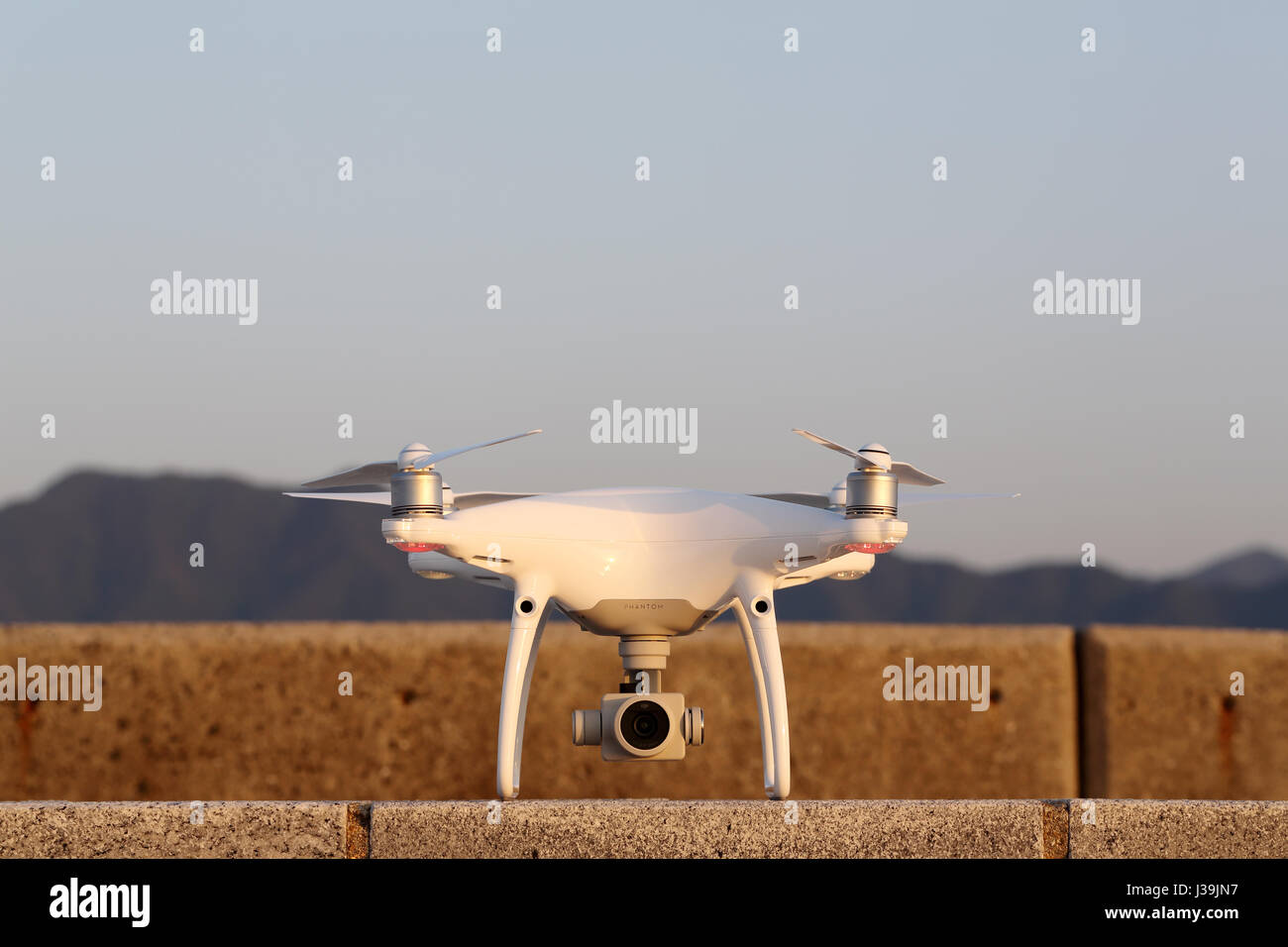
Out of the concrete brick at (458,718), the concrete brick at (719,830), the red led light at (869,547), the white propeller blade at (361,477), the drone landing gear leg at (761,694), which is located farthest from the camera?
the concrete brick at (458,718)

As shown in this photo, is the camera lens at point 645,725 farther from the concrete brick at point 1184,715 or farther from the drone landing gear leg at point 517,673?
the concrete brick at point 1184,715

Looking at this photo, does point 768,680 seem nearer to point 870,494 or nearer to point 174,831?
point 870,494

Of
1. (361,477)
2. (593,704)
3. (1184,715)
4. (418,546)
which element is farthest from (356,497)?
(1184,715)

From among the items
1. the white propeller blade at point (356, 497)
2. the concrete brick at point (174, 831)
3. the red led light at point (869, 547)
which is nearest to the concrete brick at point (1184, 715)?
the red led light at point (869, 547)

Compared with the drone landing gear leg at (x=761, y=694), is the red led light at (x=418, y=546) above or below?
above

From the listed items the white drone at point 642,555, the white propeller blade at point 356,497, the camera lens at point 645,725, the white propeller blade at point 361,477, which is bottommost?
the camera lens at point 645,725

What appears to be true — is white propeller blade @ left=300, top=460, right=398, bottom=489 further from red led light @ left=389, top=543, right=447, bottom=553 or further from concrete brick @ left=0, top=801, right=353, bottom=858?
concrete brick @ left=0, top=801, right=353, bottom=858

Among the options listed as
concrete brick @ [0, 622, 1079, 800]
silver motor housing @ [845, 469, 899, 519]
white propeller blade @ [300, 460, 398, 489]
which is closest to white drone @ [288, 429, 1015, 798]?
silver motor housing @ [845, 469, 899, 519]
